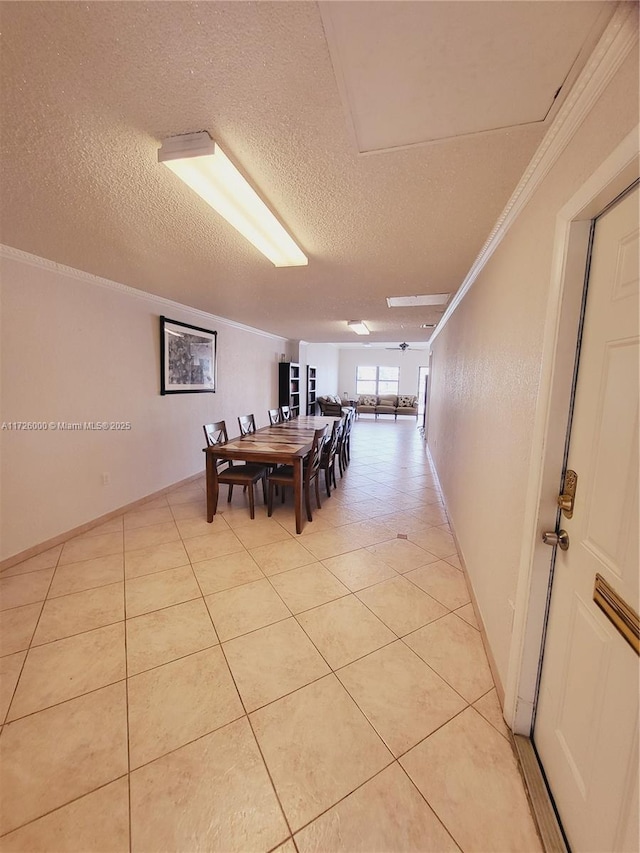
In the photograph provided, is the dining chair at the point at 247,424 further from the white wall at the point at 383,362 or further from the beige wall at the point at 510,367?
the white wall at the point at 383,362

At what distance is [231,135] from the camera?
124cm

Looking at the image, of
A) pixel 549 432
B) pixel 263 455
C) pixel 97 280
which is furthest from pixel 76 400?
pixel 549 432

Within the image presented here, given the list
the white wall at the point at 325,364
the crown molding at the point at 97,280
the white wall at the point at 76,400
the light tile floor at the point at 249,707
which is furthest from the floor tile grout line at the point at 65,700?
the white wall at the point at 325,364

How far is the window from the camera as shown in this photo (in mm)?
12344

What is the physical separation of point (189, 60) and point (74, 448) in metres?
2.93

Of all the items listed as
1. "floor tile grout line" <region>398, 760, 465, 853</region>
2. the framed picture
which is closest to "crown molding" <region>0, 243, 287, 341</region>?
the framed picture

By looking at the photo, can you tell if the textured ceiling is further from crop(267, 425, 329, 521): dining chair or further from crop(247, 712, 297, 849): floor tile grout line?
crop(247, 712, 297, 849): floor tile grout line

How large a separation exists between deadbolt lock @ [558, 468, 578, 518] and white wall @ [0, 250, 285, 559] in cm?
337

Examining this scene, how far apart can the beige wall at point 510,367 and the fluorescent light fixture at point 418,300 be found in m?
0.96

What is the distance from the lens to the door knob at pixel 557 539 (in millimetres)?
1130

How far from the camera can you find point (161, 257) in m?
2.49

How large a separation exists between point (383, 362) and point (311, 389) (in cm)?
425

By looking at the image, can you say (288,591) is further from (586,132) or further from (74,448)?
(586,132)

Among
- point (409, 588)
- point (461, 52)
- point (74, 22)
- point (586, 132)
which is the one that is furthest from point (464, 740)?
point (74, 22)
